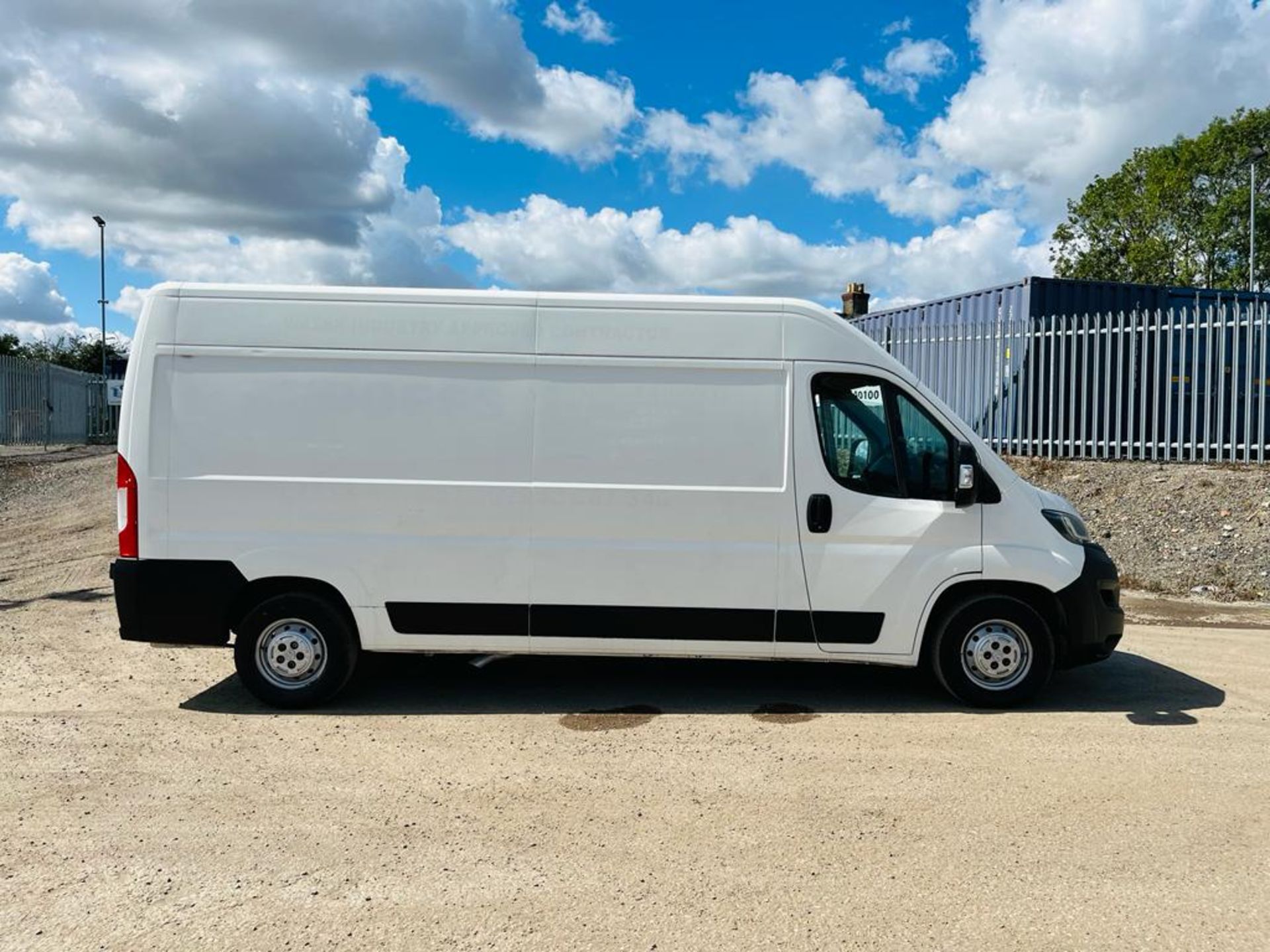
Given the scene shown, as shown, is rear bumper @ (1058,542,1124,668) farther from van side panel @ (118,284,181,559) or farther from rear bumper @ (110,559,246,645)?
van side panel @ (118,284,181,559)

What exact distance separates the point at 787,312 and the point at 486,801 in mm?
3168

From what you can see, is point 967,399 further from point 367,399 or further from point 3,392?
point 3,392

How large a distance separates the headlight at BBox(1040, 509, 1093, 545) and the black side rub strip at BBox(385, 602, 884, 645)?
3.82ft

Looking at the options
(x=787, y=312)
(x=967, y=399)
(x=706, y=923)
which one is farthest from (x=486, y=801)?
(x=967, y=399)

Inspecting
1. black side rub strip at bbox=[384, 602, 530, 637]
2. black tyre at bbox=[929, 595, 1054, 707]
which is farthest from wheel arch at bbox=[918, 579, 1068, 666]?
black side rub strip at bbox=[384, 602, 530, 637]

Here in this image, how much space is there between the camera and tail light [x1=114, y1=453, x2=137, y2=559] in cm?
552

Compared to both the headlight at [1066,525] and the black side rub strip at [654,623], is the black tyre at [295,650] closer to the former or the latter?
the black side rub strip at [654,623]

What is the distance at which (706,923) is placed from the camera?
3264mm

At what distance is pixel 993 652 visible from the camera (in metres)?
5.68

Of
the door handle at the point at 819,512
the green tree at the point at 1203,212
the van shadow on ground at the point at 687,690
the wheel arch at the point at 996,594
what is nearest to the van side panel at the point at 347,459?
the van shadow on ground at the point at 687,690

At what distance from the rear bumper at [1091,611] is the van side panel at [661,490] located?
1761mm

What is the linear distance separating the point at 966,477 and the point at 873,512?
21.7 inches

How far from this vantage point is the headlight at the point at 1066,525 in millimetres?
5648

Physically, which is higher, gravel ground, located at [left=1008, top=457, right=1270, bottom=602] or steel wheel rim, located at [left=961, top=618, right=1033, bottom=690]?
gravel ground, located at [left=1008, top=457, right=1270, bottom=602]
